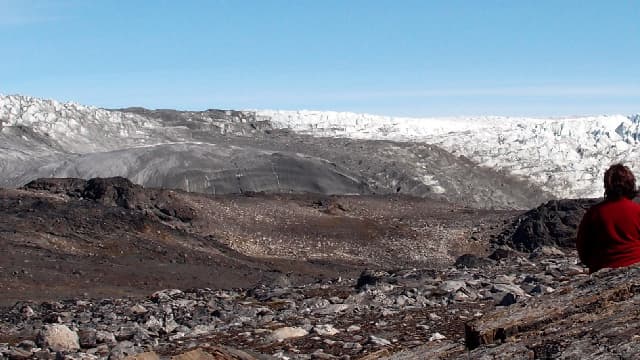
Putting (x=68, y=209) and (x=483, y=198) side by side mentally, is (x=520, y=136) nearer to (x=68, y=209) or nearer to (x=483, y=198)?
(x=483, y=198)

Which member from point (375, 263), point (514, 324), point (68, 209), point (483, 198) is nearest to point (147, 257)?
point (68, 209)

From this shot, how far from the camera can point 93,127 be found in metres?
70.6

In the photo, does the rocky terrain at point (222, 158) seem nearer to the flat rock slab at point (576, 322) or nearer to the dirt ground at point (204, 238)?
the dirt ground at point (204, 238)

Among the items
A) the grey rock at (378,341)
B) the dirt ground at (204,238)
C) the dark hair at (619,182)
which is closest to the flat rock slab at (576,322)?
the dark hair at (619,182)

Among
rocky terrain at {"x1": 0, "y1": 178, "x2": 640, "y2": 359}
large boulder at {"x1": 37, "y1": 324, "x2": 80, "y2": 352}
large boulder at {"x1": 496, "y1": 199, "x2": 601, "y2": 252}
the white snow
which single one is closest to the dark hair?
rocky terrain at {"x1": 0, "y1": 178, "x2": 640, "y2": 359}

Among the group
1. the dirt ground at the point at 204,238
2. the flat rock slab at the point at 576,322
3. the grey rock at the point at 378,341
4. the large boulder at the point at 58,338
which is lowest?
the dirt ground at the point at 204,238

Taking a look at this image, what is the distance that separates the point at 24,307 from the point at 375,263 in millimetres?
17710

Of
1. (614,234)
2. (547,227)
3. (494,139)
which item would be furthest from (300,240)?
(494,139)

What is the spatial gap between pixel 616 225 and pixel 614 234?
0.22 feet

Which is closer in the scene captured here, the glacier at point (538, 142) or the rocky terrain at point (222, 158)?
the rocky terrain at point (222, 158)

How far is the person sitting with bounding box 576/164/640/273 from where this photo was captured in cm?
756

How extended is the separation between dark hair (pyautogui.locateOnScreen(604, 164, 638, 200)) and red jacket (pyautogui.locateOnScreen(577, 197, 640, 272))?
1.9 inches

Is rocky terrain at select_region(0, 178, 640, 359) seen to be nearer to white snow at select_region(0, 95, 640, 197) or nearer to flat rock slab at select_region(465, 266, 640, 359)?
flat rock slab at select_region(465, 266, 640, 359)

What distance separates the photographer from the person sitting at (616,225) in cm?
756
